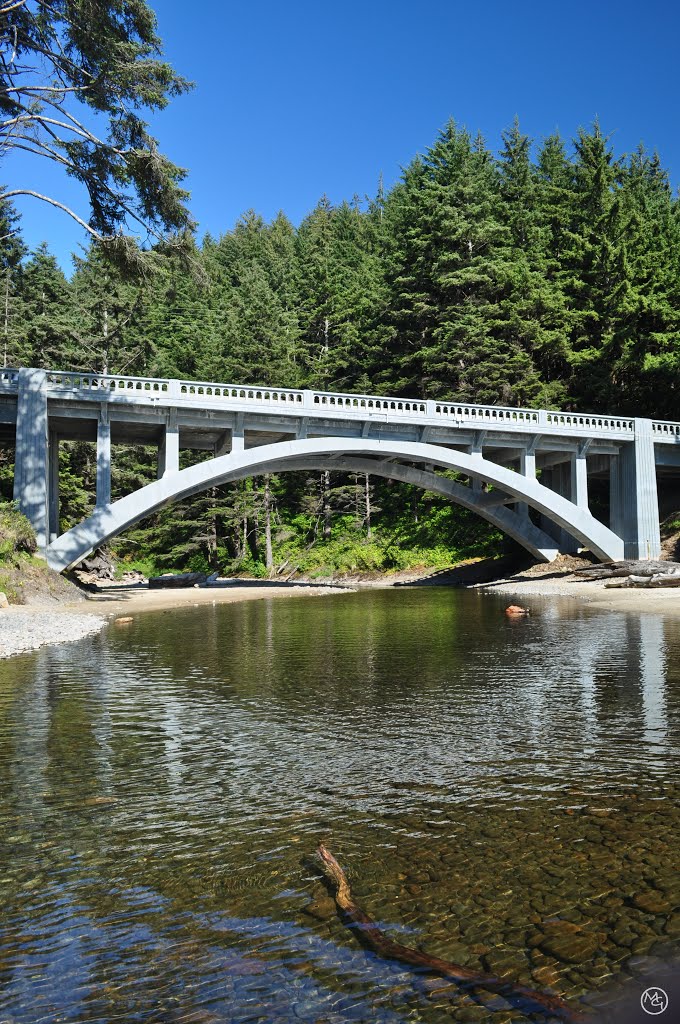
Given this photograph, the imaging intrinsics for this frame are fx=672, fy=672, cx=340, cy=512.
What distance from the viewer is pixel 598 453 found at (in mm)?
34250

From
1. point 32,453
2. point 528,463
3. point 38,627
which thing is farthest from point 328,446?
point 38,627

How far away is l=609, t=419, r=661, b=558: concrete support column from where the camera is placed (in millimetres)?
32719

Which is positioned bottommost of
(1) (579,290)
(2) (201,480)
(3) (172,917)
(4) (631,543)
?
(3) (172,917)

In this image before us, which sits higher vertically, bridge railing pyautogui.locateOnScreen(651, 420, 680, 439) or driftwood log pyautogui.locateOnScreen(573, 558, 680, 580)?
bridge railing pyautogui.locateOnScreen(651, 420, 680, 439)

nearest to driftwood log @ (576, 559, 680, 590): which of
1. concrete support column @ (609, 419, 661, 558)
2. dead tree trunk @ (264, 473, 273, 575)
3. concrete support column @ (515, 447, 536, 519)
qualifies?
concrete support column @ (609, 419, 661, 558)

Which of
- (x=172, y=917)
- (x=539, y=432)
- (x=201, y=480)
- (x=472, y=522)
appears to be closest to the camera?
(x=172, y=917)

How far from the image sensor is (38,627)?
15.0 m

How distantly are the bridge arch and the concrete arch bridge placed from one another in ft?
0.18

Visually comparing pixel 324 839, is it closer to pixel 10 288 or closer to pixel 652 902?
pixel 652 902

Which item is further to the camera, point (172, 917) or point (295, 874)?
point (295, 874)

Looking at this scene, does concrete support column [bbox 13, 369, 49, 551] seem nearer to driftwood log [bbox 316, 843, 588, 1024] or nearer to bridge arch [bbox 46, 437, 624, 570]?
bridge arch [bbox 46, 437, 624, 570]

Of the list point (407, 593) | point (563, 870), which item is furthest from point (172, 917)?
point (407, 593)

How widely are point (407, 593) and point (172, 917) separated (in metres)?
26.1

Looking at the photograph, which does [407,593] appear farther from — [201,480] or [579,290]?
[579,290]
